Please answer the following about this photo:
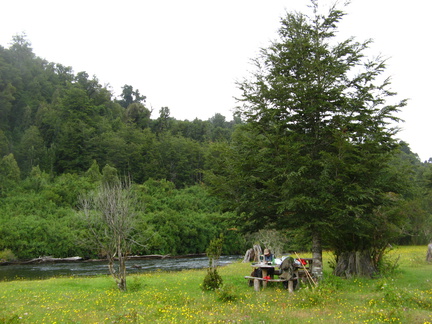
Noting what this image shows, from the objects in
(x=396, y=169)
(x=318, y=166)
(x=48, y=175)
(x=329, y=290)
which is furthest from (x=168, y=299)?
(x=48, y=175)

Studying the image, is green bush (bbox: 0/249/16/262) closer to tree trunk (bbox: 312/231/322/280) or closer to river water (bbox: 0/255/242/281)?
river water (bbox: 0/255/242/281)

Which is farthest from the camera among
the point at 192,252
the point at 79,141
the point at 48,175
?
the point at 79,141

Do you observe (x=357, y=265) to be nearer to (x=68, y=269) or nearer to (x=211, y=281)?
(x=211, y=281)

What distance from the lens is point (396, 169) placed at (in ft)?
55.1

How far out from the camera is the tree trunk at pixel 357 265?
17.4 meters

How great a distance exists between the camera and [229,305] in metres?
11.8

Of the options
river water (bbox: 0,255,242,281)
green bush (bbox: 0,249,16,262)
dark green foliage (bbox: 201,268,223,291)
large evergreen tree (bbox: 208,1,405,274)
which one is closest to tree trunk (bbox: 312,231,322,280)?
large evergreen tree (bbox: 208,1,405,274)

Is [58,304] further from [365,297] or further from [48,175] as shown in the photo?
[48,175]

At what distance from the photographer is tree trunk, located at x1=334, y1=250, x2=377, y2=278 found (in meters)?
17.4

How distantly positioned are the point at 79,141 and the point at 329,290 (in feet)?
257

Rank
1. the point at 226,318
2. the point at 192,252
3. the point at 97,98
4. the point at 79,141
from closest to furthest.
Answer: the point at 226,318 < the point at 192,252 < the point at 79,141 < the point at 97,98

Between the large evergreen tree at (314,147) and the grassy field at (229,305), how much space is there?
8.01ft

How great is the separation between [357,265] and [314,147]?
230 inches

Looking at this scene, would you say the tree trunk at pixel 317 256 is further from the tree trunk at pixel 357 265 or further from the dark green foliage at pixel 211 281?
the dark green foliage at pixel 211 281
